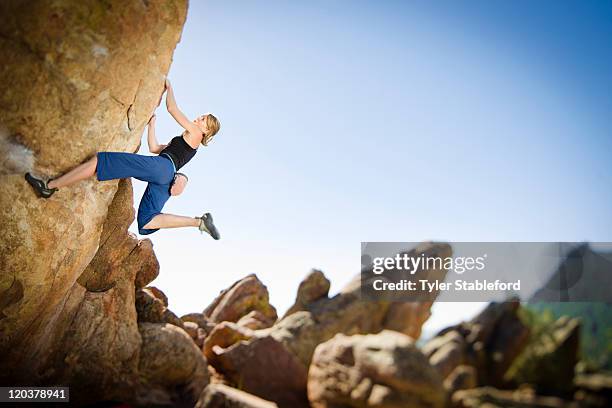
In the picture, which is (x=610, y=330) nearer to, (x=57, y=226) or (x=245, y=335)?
(x=57, y=226)

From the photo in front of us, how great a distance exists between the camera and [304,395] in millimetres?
9016

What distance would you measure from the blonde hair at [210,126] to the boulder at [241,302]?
18395 mm

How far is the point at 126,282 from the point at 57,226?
486 centimetres

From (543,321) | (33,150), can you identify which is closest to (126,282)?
(33,150)

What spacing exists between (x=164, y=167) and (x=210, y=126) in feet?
6.00

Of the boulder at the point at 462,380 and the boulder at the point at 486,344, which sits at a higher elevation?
the boulder at the point at 486,344

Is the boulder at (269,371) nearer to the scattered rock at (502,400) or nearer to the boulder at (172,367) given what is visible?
the boulder at (172,367)

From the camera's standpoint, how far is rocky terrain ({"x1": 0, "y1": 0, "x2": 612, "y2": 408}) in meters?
5.96

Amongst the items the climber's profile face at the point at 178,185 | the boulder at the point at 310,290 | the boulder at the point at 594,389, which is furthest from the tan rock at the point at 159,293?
the boulder at the point at 594,389

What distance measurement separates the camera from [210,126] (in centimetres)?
1026

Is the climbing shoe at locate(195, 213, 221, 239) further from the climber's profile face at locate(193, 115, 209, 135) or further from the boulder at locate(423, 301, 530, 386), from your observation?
the boulder at locate(423, 301, 530, 386)

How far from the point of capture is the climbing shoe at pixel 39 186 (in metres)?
7.69

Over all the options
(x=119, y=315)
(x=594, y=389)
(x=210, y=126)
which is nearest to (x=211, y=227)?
(x=210, y=126)

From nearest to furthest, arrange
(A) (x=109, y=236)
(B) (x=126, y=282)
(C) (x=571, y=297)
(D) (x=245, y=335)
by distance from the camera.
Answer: (C) (x=571, y=297)
(A) (x=109, y=236)
(B) (x=126, y=282)
(D) (x=245, y=335)
